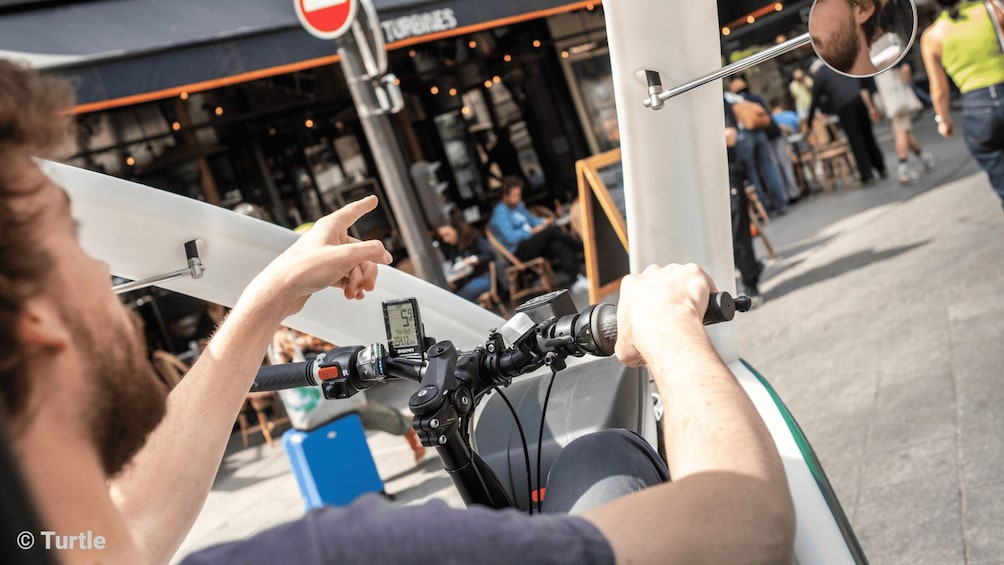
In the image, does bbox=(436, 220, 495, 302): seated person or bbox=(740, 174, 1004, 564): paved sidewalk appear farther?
bbox=(436, 220, 495, 302): seated person

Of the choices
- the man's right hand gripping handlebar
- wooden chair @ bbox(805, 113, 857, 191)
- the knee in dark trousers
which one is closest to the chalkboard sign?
the knee in dark trousers

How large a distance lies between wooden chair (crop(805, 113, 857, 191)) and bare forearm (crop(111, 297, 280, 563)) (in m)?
10.8

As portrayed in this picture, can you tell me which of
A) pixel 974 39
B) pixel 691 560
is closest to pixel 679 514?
pixel 691 560

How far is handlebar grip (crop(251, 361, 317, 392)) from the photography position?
1764 mm

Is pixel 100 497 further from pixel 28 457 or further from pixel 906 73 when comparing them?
pixel 906 73

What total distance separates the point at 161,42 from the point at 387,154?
2024 mm

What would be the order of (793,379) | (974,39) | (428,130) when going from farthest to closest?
(428,130), (974,39), (793,379)

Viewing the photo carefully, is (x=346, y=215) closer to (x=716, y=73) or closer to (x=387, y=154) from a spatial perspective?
(x=716, y=73)

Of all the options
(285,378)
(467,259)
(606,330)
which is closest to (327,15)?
(467,259)

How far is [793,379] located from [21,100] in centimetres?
443

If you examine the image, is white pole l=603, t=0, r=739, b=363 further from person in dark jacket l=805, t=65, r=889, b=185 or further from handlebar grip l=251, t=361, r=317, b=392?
person in dark jacket l=805, t=65, r=889, b=185

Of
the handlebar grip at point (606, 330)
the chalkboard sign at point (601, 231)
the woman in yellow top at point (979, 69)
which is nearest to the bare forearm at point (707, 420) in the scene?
the handlebar grip at point (606, 330)

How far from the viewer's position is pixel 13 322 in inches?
27.8

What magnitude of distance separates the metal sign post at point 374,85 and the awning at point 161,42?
0.97 meters
